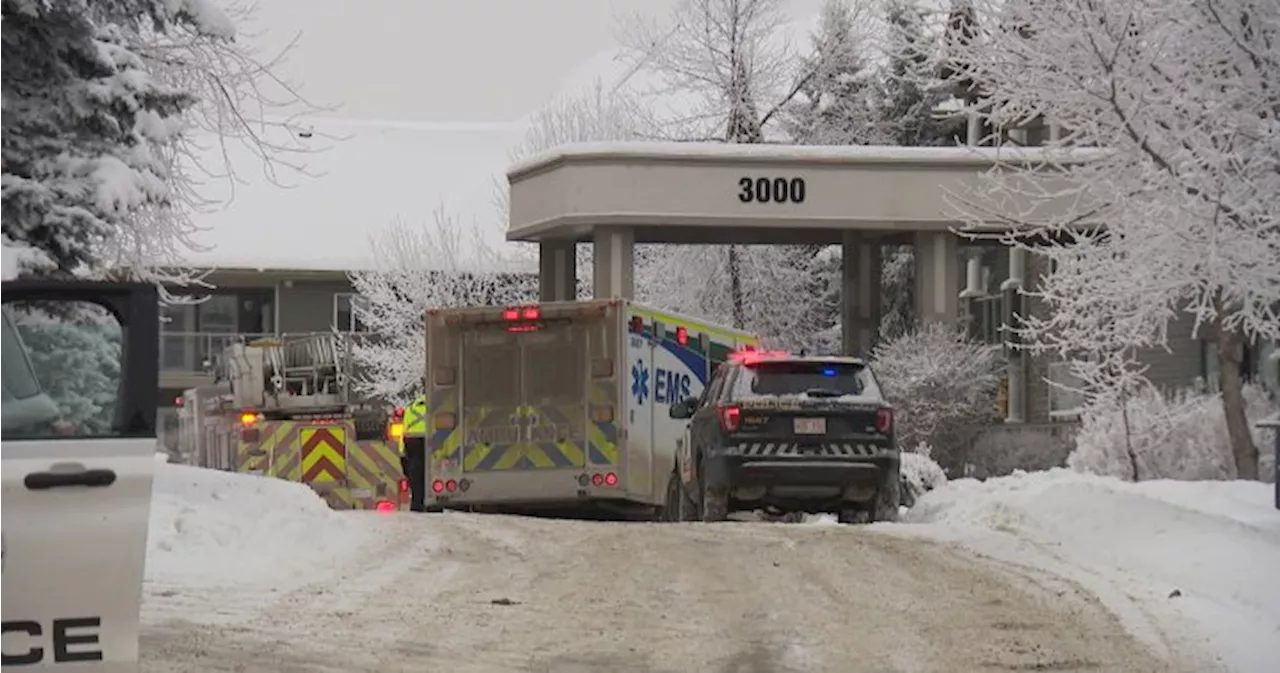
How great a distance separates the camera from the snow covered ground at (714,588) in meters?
9.25

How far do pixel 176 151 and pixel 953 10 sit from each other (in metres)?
7.96

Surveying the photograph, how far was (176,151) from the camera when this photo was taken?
18516 mm

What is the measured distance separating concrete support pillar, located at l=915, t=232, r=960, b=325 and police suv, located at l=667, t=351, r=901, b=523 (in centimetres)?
1546

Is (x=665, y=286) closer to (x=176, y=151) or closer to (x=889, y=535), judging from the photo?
(x=176, y=151)

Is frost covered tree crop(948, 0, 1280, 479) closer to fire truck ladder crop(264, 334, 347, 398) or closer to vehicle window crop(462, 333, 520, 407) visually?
vehicle window crop(462, 333, 520, 407)

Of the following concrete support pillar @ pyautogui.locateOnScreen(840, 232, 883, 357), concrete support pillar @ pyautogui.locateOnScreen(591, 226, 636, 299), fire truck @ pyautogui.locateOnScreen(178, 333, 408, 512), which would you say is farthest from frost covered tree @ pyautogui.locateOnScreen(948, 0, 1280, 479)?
concrete support pillar @ pyautogui.locateOnScreen(840, 232, 883, 357)

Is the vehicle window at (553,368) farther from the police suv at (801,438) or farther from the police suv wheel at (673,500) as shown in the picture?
the police suv at (801,438)

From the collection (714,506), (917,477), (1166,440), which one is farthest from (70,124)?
(1166,440)

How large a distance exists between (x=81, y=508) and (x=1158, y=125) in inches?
390

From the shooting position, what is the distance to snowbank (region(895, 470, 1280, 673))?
10086 millimetres

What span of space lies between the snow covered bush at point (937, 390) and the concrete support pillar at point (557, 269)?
263 inches

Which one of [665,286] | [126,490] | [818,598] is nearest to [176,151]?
[818,598]

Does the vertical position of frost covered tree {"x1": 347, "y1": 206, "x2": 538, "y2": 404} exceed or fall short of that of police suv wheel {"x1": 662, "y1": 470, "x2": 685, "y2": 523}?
it exceeds it

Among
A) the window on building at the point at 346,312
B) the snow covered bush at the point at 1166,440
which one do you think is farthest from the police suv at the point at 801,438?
the window on building at the point at 346,312
